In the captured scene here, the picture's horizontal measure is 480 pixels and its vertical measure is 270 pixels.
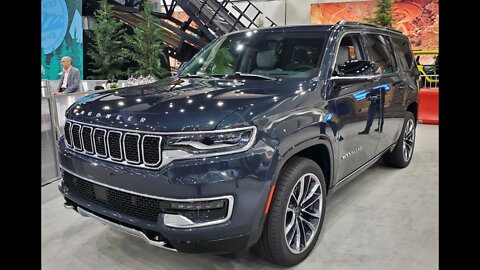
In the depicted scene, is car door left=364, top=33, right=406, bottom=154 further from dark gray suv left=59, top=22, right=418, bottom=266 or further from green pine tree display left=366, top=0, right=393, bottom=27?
green pine tree display left=366, top=0, right=393, bottom=27

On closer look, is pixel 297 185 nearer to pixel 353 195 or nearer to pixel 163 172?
pixel 163 172

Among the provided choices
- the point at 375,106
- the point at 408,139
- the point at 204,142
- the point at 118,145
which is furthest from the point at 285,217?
the point at 408,139

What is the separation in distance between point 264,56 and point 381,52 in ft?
4.71

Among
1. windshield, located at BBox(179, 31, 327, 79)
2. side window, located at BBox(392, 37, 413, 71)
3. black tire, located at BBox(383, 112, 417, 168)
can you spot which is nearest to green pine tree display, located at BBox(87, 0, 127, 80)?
windshield, located at BBox(179, 31, 327, 79)

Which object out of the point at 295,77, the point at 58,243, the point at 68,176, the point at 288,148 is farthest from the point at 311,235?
the point at 58,243

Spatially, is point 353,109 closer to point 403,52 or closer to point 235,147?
point 235,147

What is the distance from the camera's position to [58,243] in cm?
299

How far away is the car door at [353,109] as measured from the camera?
286 cm

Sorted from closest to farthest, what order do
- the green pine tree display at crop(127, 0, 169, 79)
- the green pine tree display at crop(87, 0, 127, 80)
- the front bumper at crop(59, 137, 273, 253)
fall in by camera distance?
the front bumper at crop(59, 137, 273, 253) → the green pine tree display at crop(127, 0, 169, 79) → the green pine tree display at crop(87, 0, 127, 80)

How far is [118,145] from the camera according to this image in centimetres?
219

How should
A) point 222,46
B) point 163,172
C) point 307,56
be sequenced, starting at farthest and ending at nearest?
point 222,46 < point 307,56 < point 163,172

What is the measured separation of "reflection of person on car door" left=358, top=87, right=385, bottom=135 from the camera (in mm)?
3385

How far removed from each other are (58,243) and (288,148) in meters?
2.00

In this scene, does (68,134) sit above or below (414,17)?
below
